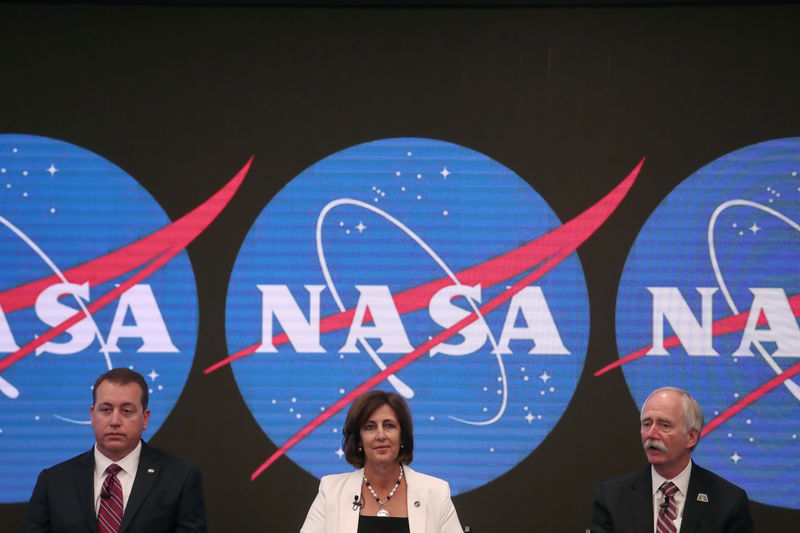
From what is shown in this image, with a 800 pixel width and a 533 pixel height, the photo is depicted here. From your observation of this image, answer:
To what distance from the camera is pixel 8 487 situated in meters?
4.45

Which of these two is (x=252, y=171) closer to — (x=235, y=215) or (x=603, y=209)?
(x=235, y=215)

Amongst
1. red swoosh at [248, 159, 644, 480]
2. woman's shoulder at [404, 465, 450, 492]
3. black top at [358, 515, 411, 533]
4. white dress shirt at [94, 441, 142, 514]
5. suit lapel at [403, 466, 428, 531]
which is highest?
red swoosh at [248, 159, 644, 480]

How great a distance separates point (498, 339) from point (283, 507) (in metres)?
1.32

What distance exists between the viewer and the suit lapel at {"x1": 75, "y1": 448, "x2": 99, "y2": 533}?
3.30m

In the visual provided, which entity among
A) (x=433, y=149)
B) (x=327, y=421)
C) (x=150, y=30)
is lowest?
(x=327, y=421)

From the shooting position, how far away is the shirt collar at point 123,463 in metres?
3.43

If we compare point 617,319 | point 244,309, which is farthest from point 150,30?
point 617,319

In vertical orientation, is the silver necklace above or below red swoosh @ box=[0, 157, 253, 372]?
below

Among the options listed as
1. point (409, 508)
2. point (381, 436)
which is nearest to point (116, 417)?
point (381, 436)

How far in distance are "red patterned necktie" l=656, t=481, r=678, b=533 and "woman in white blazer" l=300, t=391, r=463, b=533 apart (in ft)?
2.44

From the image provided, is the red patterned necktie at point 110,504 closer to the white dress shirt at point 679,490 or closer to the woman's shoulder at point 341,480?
the woman's shoulder at point 341,480

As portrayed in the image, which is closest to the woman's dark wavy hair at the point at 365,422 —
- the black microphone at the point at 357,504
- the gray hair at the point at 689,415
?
the black microphone at the point at 357,504

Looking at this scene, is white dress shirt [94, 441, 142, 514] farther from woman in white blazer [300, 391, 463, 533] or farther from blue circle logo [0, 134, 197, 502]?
blue circle logo [0, 134, 197, 502]

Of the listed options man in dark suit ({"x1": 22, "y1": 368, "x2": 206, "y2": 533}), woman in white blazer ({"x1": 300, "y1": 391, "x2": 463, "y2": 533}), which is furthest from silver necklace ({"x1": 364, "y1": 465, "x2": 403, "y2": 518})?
man in dark suit ({"x1": 22, "y1": 368, "x2": 206, "y2": 533})
